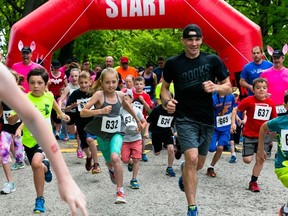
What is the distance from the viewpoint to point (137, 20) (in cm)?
1088

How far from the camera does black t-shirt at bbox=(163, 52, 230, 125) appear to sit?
4.91 meters

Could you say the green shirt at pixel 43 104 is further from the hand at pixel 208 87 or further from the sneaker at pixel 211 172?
the sneaker at pixel 211 172

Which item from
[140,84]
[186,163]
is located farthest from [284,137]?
[140,84]

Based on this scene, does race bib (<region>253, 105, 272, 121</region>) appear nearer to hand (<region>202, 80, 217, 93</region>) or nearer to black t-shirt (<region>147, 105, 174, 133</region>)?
Answer: black t-shirt (<region>147, 105, 174, 133</region>)

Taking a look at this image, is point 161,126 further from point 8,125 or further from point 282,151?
point 282,151

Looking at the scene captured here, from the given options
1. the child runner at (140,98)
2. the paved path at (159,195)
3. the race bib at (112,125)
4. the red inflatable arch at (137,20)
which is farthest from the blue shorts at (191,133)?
the red inflatable arch at (137,20)

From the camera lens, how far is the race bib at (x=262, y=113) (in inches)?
255

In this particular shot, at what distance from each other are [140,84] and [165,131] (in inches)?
51.9

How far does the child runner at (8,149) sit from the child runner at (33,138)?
2.10 ft

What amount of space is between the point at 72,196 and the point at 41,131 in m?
0.21

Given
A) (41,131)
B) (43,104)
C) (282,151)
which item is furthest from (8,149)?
(41,131)

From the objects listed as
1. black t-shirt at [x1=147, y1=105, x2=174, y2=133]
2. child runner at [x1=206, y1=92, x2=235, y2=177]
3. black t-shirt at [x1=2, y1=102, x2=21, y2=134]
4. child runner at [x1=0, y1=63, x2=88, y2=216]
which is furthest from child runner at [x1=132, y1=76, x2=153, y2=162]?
child runner at [x1=0, y1=63, x2=88, y2=216]

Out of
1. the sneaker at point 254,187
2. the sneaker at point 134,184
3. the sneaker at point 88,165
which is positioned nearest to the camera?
the sneaker at point 254,187

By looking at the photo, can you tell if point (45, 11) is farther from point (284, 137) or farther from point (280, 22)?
point (280, 22)
